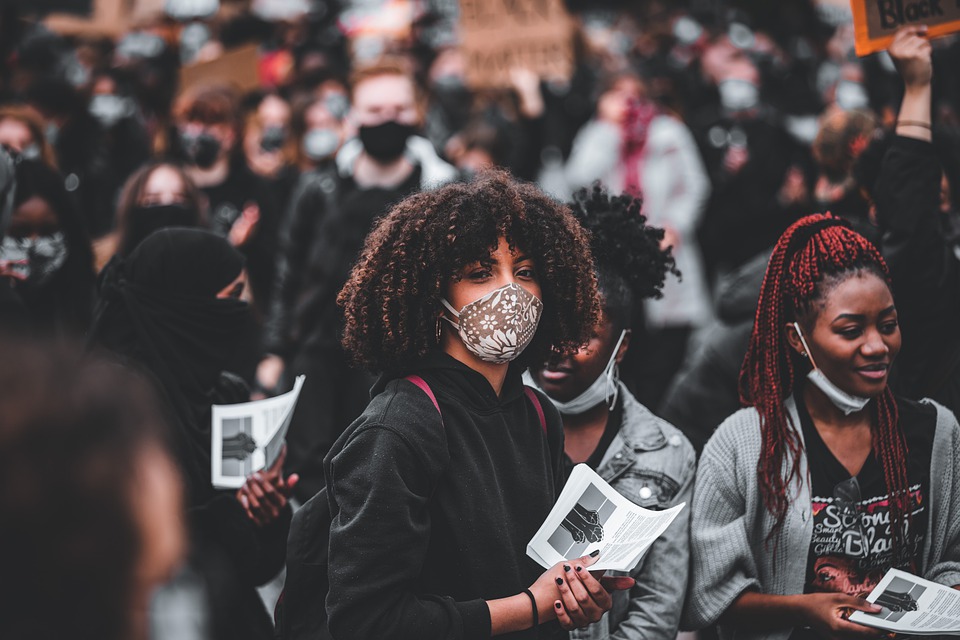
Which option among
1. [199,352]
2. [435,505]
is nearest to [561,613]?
[435,505]

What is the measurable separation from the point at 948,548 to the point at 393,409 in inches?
69.6

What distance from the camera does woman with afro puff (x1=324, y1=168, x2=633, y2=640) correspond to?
7.91ft

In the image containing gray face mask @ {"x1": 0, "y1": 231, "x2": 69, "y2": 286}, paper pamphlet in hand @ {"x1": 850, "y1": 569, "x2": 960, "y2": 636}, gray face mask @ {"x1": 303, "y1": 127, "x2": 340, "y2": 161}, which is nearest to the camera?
paper pamphlet in hand @ {"x1": 850, "y1": 569, "x2": 960, "y2": 636}

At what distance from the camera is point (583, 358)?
332 centimetres

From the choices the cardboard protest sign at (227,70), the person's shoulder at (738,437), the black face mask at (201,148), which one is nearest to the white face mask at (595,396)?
the person's shoulder at (738,437)

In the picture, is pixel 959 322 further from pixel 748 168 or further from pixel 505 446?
pixel 748 168

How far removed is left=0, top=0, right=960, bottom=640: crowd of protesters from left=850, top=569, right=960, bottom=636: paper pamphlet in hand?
70 millimetres

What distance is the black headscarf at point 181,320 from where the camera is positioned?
11.6ft

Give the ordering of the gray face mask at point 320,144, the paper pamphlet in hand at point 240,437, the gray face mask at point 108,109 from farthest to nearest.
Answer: the gray face mask at point 108,109, the gray face mask at point 320,144, the paper pamphlet in hand at point 240,437

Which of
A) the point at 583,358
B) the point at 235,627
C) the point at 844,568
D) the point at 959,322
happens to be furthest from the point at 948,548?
the point at 235,627

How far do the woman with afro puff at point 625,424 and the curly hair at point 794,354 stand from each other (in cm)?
28

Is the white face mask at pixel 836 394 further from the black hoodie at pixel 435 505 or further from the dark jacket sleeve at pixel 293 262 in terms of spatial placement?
the dark jacket sleeve at pixel 293 262

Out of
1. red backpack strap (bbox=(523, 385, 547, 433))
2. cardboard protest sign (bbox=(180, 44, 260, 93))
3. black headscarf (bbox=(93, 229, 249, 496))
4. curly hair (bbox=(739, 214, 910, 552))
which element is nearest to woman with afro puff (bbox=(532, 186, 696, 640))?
red backpack strap (bbox=(523, 385, 547, 433))

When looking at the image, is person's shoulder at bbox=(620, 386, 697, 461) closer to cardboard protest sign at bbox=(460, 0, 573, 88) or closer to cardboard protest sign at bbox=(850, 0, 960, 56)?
cardboard protest sign at bbox=(850, 0, 960, 56)
